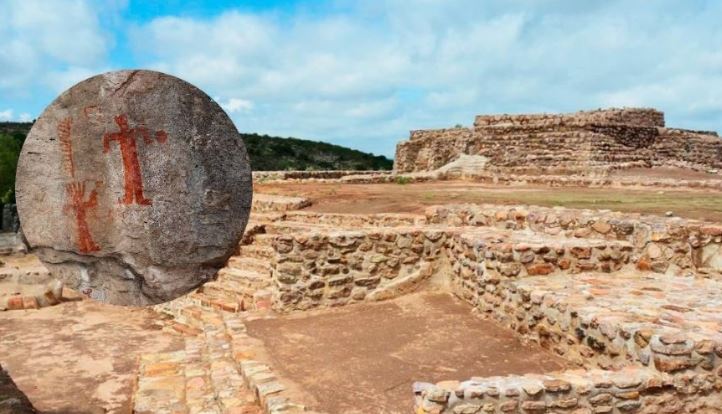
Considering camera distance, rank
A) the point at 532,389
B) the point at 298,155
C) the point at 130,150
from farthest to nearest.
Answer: the point at 298,155, the point at 130,150, the point at 532,389

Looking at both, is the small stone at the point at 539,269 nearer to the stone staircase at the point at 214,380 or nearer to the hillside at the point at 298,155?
the stone staircase at the point at 214,380

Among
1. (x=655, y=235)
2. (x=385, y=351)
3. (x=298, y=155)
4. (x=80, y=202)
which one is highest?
(x=298, y=155)

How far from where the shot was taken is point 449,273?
23.7 feet

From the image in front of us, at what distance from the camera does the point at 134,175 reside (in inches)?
172

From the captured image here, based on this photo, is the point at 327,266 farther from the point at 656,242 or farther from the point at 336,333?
the point at 656,242

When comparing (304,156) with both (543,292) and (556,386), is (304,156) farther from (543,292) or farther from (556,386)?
(556,386)

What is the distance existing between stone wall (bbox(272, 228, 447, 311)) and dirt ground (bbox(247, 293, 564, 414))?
0.71ft

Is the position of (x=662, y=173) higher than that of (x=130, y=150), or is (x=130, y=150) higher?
(x=130, y=150)

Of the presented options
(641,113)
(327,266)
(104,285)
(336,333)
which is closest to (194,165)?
(104,285)

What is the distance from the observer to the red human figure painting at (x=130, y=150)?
4332 millimetres

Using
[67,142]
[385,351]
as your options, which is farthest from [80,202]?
[385,351]

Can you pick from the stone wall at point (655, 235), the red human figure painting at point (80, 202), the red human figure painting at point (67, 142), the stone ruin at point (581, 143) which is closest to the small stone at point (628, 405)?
the stone wall at point (655, 235)

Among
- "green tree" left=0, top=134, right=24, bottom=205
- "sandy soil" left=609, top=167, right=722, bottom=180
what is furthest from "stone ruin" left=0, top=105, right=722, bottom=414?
"green tree" left=0, top=134, right=24, bottom=205

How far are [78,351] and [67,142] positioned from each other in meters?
4.56
